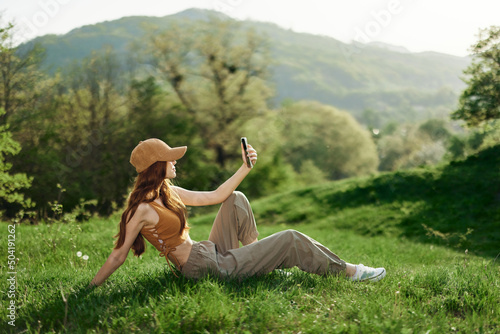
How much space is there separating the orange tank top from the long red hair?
0.05 meters

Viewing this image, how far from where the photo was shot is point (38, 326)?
330 cm

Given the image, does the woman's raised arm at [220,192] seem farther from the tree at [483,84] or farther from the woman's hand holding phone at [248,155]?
the tree at [483,84]

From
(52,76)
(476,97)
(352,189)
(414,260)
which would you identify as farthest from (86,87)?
(414,260)

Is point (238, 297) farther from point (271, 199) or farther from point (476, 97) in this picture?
point (476, 97)

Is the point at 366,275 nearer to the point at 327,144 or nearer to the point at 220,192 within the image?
the point at 220,192

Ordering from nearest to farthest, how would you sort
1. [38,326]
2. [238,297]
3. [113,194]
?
[38,326]
[238,297]
[113,194]

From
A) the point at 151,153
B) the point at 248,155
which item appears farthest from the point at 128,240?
the point at 248,155

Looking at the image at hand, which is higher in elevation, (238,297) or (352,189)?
(238,297)

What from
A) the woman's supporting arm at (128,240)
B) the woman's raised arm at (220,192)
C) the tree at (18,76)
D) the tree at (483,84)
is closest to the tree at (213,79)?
the tree at (18,76)

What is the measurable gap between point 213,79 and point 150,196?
2886cm

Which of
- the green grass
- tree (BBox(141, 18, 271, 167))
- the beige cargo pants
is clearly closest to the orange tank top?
the beige cargo pants

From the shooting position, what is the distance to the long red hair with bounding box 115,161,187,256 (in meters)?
3.62

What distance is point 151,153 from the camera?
370 centimetres

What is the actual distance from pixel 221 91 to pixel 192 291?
28932 millimetres
